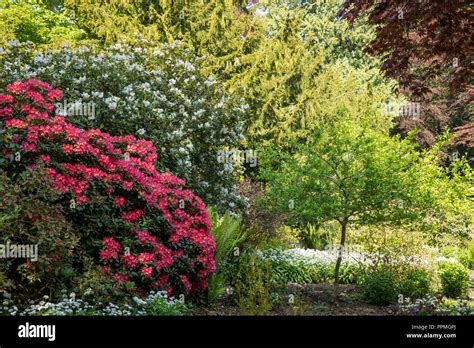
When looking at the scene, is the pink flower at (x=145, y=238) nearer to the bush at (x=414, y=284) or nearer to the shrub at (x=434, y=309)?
the shrub at (x=434, y=309)

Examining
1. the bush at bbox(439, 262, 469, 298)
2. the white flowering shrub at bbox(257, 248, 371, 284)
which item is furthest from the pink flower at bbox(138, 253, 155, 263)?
the bush at bbox(439, 262, 469, 298)

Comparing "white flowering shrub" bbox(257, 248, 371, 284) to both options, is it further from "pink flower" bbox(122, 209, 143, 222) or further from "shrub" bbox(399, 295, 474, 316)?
"pink flower" bbox(122, 209, 143, 222)

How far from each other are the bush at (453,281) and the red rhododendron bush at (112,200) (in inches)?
184

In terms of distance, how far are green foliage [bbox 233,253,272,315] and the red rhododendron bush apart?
1.91ft

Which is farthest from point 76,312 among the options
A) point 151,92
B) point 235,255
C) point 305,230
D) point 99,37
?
point 99,37

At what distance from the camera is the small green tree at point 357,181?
852 centimetres

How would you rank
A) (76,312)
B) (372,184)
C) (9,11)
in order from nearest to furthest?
(76,312), (372,184), (9,11)

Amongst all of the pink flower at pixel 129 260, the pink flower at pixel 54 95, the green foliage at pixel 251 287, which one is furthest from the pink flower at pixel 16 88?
the green foliage at pixel 251 287

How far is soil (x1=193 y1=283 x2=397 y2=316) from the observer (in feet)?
24.7

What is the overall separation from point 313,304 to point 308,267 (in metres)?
2.15

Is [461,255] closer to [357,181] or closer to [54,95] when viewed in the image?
[357,181]
